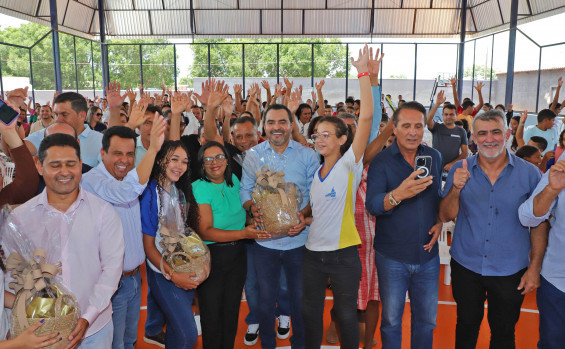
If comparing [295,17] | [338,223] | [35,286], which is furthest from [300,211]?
[295,17]

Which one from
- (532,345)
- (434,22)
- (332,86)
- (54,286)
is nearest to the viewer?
(54,286)

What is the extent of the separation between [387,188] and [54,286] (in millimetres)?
1830

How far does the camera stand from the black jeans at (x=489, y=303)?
2500mm

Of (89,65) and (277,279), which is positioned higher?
(89,65)

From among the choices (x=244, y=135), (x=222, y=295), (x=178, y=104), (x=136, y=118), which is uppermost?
(x=178, y=104)

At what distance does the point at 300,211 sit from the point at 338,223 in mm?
339

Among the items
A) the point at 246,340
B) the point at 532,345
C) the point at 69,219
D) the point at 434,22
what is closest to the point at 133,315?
the point at 69,219

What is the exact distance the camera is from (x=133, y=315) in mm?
2627

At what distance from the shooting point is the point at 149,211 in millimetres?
2475

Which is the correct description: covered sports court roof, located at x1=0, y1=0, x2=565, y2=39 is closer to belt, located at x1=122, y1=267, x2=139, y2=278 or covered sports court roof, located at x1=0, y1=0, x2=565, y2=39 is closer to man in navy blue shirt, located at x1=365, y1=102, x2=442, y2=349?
man in navy blue shirt, located at x1=365, y1=102, x2=442, y2=349

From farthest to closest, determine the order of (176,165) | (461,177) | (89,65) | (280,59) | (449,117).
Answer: (280,59)
(89,65)
(449,117)
(176,165)
(461,177)

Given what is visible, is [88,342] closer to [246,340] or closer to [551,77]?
[246,340]

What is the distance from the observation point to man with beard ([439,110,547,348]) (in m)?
2.46

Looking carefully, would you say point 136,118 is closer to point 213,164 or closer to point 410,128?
point 213,164
